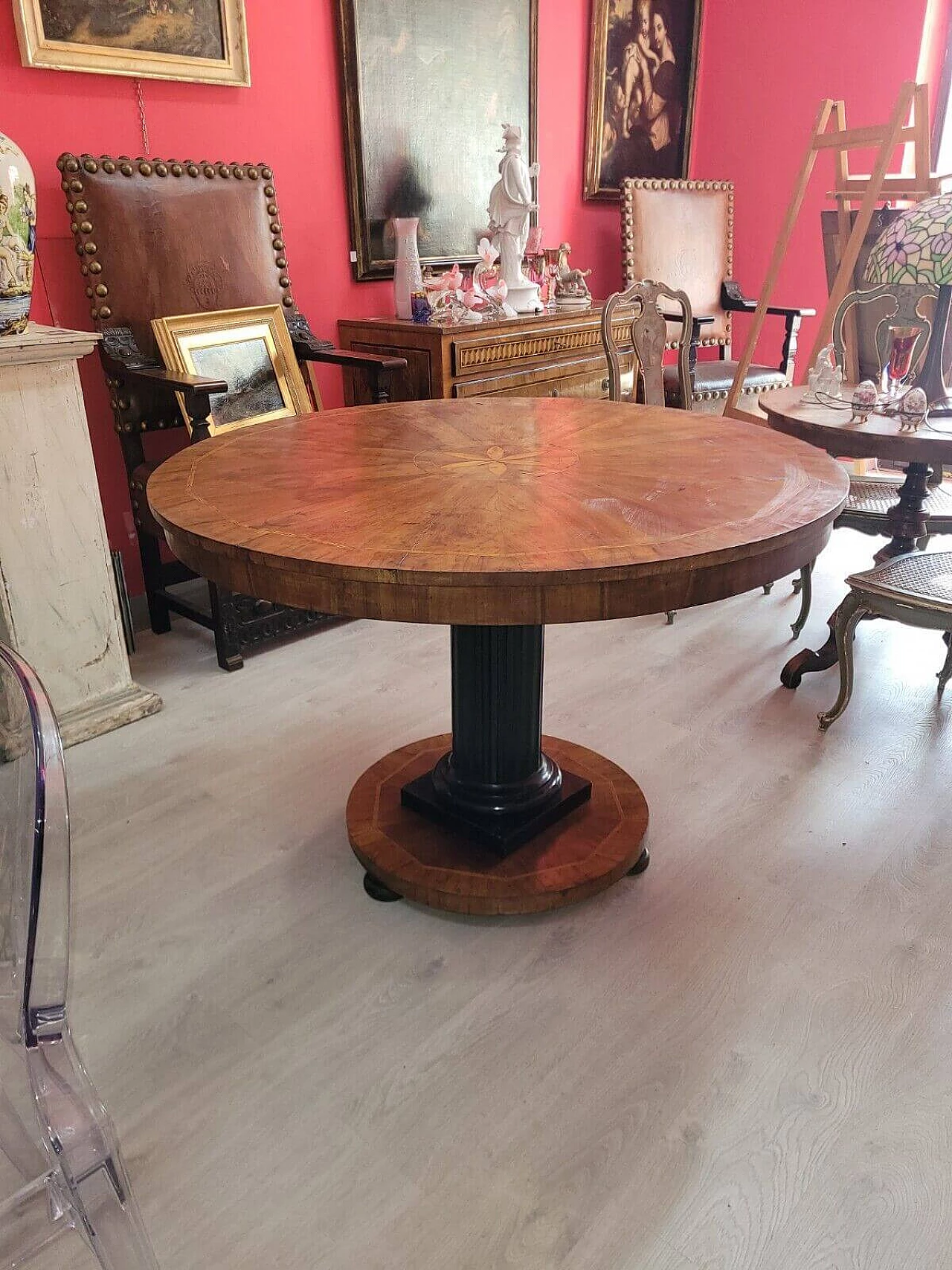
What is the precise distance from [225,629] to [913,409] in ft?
7.00

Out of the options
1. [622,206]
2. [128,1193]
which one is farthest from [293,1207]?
[622,206]

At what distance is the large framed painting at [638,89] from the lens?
4523 mm

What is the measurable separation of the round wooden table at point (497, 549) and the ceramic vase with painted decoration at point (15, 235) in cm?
74

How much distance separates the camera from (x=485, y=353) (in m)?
3.44

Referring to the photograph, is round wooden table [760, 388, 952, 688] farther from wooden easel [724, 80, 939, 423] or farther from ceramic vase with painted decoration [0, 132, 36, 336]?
ceramic vase with painted decoration [0, 132, 36, 336]

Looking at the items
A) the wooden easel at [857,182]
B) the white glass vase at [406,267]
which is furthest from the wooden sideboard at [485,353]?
the wooden easel at [857,182]

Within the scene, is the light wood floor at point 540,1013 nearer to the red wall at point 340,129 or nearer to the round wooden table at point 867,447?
the round wooden table at point 867,447

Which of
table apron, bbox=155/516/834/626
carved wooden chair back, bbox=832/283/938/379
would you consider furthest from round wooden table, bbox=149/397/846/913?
carved wooden chair back, bbox=832/283/938/379

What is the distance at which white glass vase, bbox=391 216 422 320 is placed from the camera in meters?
3.53

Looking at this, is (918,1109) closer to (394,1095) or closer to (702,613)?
(394,1095)

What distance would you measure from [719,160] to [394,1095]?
17.9 feet

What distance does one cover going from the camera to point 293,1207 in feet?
4.14

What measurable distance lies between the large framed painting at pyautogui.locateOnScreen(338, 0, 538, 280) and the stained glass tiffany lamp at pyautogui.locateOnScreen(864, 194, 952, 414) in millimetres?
1865

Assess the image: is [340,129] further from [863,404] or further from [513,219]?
[863,404]
